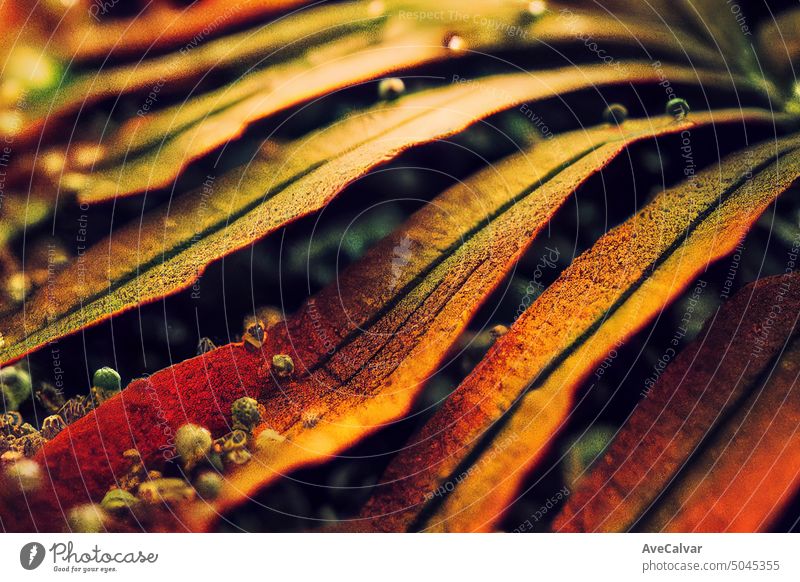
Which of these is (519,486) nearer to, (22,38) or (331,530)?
(331,530)

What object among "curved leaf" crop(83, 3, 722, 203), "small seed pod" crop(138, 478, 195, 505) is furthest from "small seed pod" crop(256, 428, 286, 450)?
"curved leaf" crop(83, 3, 722, 203)

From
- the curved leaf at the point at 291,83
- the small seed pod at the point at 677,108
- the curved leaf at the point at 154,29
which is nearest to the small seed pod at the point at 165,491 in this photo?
the curved leaf at the point at 291,83

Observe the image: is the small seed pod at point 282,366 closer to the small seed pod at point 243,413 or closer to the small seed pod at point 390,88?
the small seed pod at point 243,413

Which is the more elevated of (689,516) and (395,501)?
(395,501)

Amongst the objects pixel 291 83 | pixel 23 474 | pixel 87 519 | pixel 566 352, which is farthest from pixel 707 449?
pixel 23 474

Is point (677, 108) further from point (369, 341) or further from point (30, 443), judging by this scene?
point (30, 443)

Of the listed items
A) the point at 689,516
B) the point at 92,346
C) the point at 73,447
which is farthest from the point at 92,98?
the point at 689,516

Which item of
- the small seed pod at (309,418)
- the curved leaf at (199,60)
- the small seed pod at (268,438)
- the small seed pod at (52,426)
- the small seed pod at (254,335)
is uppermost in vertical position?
the curved leaf at (199,60)
